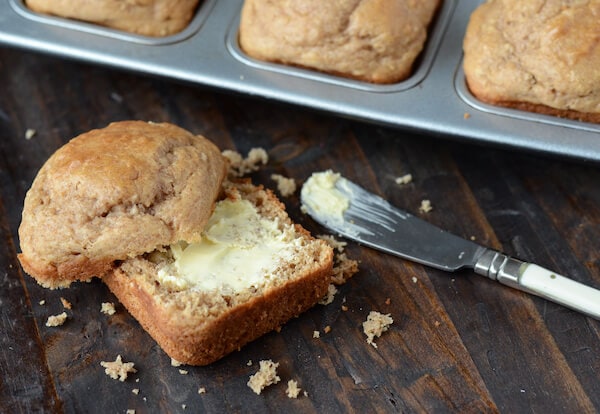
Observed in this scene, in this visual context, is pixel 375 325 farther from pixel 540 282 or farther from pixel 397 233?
pixel 540 282

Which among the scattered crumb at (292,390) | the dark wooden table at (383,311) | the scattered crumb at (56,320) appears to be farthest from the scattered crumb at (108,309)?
the scattered crumb at (292,390)

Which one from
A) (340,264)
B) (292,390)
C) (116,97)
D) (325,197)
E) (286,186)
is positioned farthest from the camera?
(116,97)

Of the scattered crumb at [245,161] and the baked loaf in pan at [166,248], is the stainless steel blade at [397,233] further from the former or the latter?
the scattered crumb at [245,161]

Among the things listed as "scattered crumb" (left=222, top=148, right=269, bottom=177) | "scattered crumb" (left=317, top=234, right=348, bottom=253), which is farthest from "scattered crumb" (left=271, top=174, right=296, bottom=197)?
"scattered crumb" (left=317, top=234, right=348, bottom=253)

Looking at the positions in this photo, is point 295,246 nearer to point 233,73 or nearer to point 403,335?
point 403,335

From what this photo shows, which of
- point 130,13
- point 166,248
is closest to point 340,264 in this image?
point 166,248

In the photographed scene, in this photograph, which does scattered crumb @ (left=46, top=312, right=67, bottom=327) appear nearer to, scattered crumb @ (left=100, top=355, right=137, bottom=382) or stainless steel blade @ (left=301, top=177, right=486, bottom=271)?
scattered crumb @ (left=100, top=355, right=137, bottom=382)
